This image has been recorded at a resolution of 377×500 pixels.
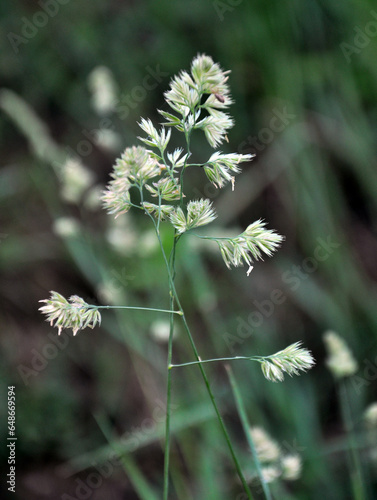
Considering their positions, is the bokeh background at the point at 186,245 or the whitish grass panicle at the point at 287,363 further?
the bokeh background at the point at 186,245

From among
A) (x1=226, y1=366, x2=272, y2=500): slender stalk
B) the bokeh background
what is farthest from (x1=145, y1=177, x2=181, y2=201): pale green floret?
the bokeh background

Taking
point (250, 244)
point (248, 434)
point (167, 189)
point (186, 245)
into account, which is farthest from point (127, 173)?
point (186, 245)

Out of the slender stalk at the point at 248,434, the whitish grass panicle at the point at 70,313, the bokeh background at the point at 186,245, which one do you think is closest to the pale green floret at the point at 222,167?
the whitish grass panicle at the point at 70,313

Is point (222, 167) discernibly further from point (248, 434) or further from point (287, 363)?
point (248, 434)

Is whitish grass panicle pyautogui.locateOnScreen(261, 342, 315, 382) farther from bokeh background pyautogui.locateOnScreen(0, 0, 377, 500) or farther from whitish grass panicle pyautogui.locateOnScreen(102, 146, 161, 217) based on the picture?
bokeh background pyautogui.locateOnScreen(0, 0, 377, 500)

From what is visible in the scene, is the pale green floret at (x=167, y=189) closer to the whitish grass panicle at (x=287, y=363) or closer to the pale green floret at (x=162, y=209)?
the pale green floret at (x=162, y=209)

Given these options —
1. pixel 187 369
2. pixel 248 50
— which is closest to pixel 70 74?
pixel 248 50

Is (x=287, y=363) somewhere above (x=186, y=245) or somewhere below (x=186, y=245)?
below
